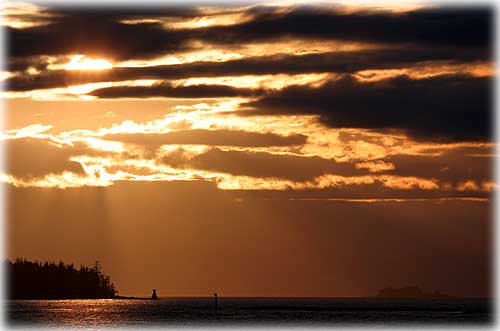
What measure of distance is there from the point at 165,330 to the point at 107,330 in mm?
7877

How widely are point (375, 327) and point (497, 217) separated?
7227 centimetres

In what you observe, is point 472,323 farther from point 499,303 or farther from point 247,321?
point 499,303

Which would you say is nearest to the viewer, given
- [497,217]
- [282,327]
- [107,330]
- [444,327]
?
[497,217]

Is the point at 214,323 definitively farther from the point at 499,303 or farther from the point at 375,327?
the point at 499,303

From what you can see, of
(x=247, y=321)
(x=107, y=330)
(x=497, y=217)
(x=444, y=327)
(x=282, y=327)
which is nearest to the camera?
(x=497, y=217)

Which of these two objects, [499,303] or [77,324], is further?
[77,324]

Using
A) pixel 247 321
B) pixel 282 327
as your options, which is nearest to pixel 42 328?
pixel 282 327

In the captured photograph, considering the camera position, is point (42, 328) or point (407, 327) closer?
point (42, 328)

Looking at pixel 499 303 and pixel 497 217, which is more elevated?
pixel 497 217

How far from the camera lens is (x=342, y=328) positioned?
131875 millimetres

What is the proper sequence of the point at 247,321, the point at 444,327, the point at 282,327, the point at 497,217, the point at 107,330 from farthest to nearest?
the point at 247,321 < the point at 444,327 < the point at 282,327 < the point at 107,330 < the point at 497,217

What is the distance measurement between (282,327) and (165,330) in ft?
48.8

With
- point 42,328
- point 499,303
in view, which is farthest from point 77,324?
point 499,303

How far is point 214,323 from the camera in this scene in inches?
5699
